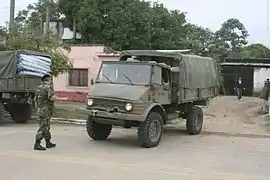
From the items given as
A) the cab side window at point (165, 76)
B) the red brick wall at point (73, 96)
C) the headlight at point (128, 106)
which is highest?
the cab side window at point (165, 76)

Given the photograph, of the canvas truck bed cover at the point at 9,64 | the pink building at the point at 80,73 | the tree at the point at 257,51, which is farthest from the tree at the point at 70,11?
the tree at the point at 257,51

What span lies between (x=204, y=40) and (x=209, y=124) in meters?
48.7

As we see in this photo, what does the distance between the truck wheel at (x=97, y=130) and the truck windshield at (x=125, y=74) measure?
1172 millimetres

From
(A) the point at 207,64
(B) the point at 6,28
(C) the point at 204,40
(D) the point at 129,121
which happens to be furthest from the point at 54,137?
(C) the point at 204,40

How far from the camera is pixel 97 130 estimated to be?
1331 centimetres

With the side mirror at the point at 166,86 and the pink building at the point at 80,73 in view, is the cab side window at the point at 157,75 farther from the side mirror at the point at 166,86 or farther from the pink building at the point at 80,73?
the pink building at the point at 80,73

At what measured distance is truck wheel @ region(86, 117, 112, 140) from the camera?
13.1 meters

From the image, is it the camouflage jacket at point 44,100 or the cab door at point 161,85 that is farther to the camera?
the cab door at point 161,85

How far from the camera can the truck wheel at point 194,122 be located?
15.6m

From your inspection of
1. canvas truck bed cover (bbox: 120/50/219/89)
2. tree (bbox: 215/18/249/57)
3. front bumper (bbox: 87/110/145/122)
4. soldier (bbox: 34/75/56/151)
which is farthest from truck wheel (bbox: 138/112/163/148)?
tree (bbox: 215/18/249/57)

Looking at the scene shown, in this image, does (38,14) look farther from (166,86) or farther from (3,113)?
(166,86)

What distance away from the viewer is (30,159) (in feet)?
33.0

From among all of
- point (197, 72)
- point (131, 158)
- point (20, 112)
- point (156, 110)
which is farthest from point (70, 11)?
point (131, 158)

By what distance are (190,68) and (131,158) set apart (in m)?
5.31
